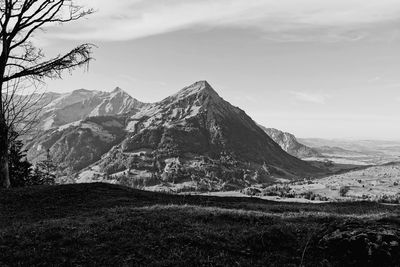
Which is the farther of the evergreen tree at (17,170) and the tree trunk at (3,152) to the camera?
the evergreen tree at (17,170)

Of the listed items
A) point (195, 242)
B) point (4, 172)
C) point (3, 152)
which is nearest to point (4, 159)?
point (3, 152)

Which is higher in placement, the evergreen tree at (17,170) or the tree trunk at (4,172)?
the tree trunk at (4,172)

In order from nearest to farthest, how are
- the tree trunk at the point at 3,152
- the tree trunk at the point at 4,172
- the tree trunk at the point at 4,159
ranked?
1. the tree trunk at the point at 3,152
2. the tree trunk at the point at 4,159
3. the tree trunk at the point at 4,172

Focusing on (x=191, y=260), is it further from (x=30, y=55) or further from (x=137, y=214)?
(x=30, y=55)

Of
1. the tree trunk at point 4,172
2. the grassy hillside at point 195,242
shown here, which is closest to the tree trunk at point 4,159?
the tree trunk at point 4,172

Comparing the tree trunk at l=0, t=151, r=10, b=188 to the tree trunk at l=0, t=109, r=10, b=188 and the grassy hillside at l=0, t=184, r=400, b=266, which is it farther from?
the grassy hillside at l=0, t=184, r=400, b=266

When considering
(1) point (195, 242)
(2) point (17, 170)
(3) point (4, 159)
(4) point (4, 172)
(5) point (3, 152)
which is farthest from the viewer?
(2) point (17, 170)

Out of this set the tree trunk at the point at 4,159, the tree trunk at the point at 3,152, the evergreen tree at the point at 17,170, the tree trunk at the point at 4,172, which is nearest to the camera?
the tree trunk at the point at 3,152

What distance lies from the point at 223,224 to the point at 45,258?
9.71 metres

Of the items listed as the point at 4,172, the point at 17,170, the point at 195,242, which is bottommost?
the point at 17,170

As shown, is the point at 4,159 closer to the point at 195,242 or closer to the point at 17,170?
the point at 195,242

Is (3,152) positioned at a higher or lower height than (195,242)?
higher

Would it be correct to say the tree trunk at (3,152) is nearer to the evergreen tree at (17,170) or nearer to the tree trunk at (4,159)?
the tree trunk at (4,159)

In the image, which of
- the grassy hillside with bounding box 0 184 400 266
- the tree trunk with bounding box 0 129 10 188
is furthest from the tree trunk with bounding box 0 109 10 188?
the grassy hillside with bounding box 0 184 400 266
